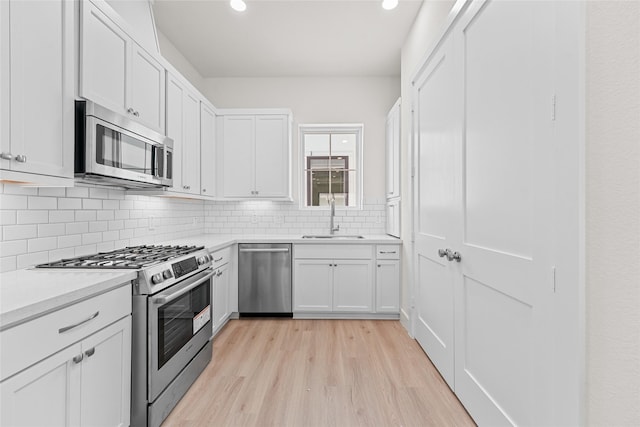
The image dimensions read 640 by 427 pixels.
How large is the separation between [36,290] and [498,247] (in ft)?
6.67

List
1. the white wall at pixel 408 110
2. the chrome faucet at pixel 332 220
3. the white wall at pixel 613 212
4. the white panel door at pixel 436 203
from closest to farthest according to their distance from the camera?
the white wall at pixel 613 212 < the white panel door at pixel 436 203 < the white wall at pixel 408 110 < the chrome faucet at pixel 332 220

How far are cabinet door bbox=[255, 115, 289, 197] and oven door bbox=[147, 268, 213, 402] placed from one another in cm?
160

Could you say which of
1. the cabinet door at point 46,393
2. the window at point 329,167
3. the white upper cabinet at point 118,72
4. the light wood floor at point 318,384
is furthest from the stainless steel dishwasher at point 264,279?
the cabinet door at point 46,393

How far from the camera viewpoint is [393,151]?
12.3 feet

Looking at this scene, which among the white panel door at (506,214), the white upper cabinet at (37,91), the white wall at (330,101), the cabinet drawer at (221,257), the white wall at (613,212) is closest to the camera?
the white wall at (613,212)

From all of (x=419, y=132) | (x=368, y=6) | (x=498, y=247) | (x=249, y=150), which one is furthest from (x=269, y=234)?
(x=498, y=247)

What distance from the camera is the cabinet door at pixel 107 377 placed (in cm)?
137

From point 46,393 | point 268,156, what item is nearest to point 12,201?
point 46,393

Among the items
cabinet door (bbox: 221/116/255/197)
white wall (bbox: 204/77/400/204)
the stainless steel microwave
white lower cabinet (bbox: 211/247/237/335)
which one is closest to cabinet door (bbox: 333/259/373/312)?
white wall (bbox: 204/77/400/204)

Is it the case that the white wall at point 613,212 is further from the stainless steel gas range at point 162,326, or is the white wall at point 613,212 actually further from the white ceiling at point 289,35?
the white ceiling at point 289,35

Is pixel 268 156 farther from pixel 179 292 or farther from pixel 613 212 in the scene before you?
pixel 613 212

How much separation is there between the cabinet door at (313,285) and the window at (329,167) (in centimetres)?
103

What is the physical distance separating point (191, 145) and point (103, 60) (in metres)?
1.36

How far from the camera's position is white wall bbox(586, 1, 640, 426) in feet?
2.85
